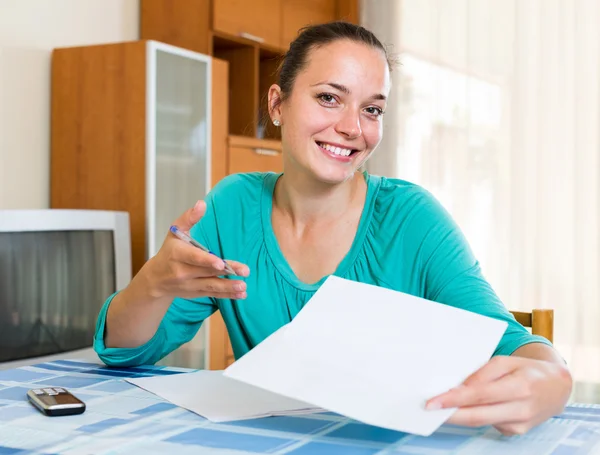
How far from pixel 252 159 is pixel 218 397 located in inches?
93.4

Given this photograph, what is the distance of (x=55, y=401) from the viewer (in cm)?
99

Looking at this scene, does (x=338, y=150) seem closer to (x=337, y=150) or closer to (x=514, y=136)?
(x=337, y=150)

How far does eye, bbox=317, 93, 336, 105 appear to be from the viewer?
4.87 feet

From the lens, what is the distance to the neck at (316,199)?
1543 millimetres

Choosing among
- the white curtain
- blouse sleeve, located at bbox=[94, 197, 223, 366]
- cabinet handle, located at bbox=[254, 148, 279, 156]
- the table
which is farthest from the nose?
the white curtain

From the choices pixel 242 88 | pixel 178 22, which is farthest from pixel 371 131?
pixel 242 88

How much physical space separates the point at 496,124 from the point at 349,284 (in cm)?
Answer: 305

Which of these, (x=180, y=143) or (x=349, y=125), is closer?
(x=349, y=125)

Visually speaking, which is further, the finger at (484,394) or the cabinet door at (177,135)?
the cabinet door at (177,135)

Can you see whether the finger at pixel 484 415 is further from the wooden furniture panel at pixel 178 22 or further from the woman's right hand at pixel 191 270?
the wooden furniture panel at pixel 178 22

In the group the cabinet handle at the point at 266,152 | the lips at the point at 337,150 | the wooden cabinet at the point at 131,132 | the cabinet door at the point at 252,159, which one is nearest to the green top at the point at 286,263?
the lips at the point at 337,150

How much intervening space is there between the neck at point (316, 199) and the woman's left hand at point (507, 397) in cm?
68

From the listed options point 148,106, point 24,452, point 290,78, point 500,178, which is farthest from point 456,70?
point 24,452

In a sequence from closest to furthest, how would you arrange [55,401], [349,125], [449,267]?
[55,401] → [449,267] → [349,125]
